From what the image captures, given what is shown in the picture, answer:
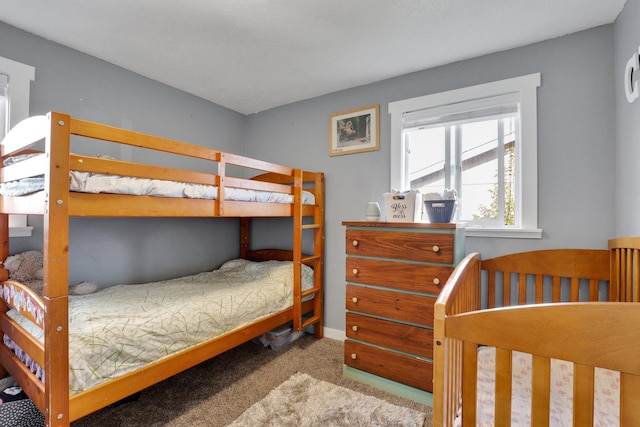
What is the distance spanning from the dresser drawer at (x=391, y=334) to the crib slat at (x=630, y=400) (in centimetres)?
115

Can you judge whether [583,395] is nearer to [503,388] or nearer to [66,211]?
[503,388]

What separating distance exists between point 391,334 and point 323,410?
2.00 ft

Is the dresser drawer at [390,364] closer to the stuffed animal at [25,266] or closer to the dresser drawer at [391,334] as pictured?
the dresser drawer at [391,334]

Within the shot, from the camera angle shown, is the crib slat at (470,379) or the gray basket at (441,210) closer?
the crib slat at (470,379)

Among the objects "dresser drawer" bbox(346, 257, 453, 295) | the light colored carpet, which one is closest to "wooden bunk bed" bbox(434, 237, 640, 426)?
"dresser drawer" bbox(346, 257, 453, 295)

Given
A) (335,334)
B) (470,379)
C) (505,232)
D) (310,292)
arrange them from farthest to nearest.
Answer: (335,334) → (310,292) → (505,232) → (470,379)

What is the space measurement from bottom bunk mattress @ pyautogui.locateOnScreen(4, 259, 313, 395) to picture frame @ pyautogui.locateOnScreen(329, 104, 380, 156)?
1259 mm

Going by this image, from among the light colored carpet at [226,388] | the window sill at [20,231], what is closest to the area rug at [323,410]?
the light colored carpet at [226,388]

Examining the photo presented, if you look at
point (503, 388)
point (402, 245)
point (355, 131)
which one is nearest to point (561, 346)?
point (503, 388)

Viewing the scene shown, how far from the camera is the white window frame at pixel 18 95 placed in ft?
6.25

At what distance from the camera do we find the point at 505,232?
6.79 feet

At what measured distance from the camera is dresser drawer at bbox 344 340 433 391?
5.90 feet

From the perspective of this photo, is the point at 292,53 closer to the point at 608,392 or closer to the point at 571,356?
the point at 571,356

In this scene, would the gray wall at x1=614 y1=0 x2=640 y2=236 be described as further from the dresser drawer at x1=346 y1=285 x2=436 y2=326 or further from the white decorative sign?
the dresser drawer at x1=346 y1=285 x2=436 y2=326
